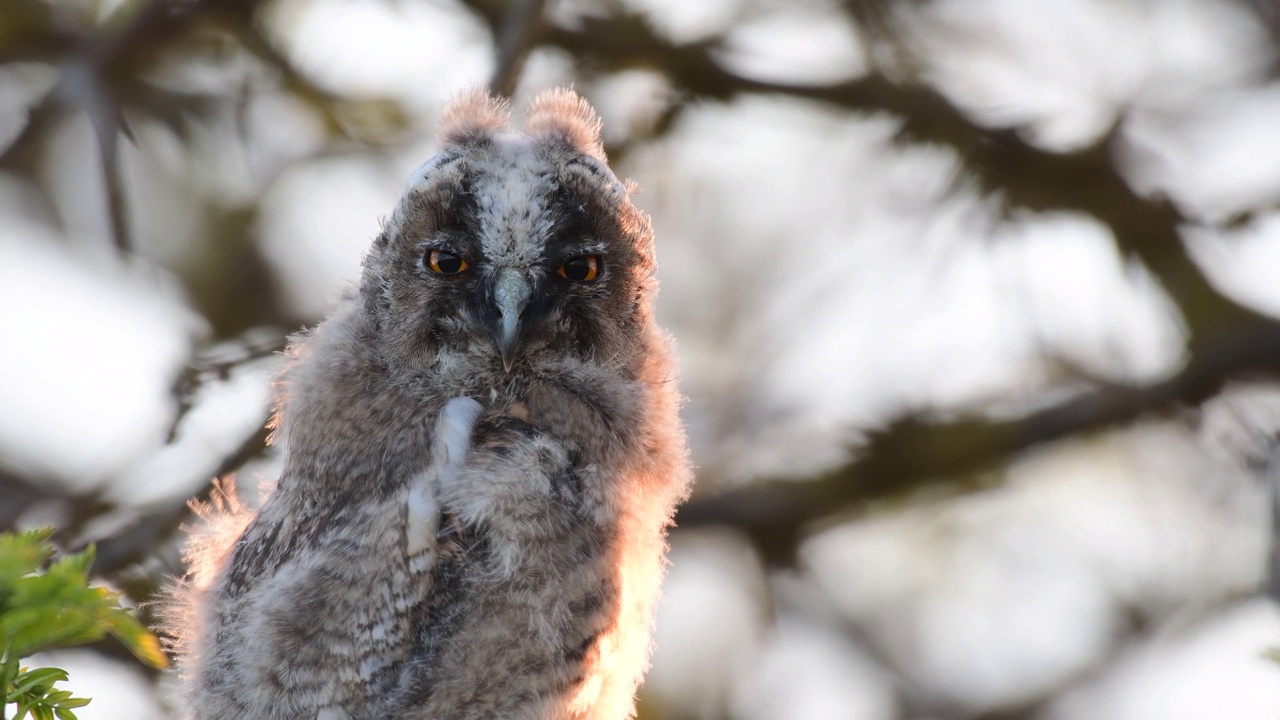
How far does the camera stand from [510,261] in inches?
102

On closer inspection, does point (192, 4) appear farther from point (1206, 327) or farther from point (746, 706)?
point (1206, 327)

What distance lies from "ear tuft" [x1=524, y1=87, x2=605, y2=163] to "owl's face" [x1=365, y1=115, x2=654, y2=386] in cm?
6

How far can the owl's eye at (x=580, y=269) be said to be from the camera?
2672 mm

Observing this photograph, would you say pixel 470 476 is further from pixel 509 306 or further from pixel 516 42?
pixel 516 42

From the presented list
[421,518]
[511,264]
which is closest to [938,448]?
[511,264]

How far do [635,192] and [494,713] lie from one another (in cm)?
136

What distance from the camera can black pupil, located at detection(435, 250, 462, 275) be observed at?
2.62m

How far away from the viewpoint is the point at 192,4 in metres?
4.68

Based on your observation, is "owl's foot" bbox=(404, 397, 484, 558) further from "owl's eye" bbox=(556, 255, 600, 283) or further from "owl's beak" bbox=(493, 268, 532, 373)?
"owl's eye" bbox=(556, 255, 600, 283)

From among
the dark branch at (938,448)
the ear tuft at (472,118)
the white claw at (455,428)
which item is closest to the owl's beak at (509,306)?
the white claw at (455,428)

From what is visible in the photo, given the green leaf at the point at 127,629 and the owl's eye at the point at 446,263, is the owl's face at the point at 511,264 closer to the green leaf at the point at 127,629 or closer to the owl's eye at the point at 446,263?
the owl's eye at the point at 446,263

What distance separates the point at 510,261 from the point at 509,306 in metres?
0.12

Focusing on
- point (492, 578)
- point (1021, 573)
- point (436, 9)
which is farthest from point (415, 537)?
point (1021, 573)

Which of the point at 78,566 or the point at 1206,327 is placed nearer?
the point at 78,566
